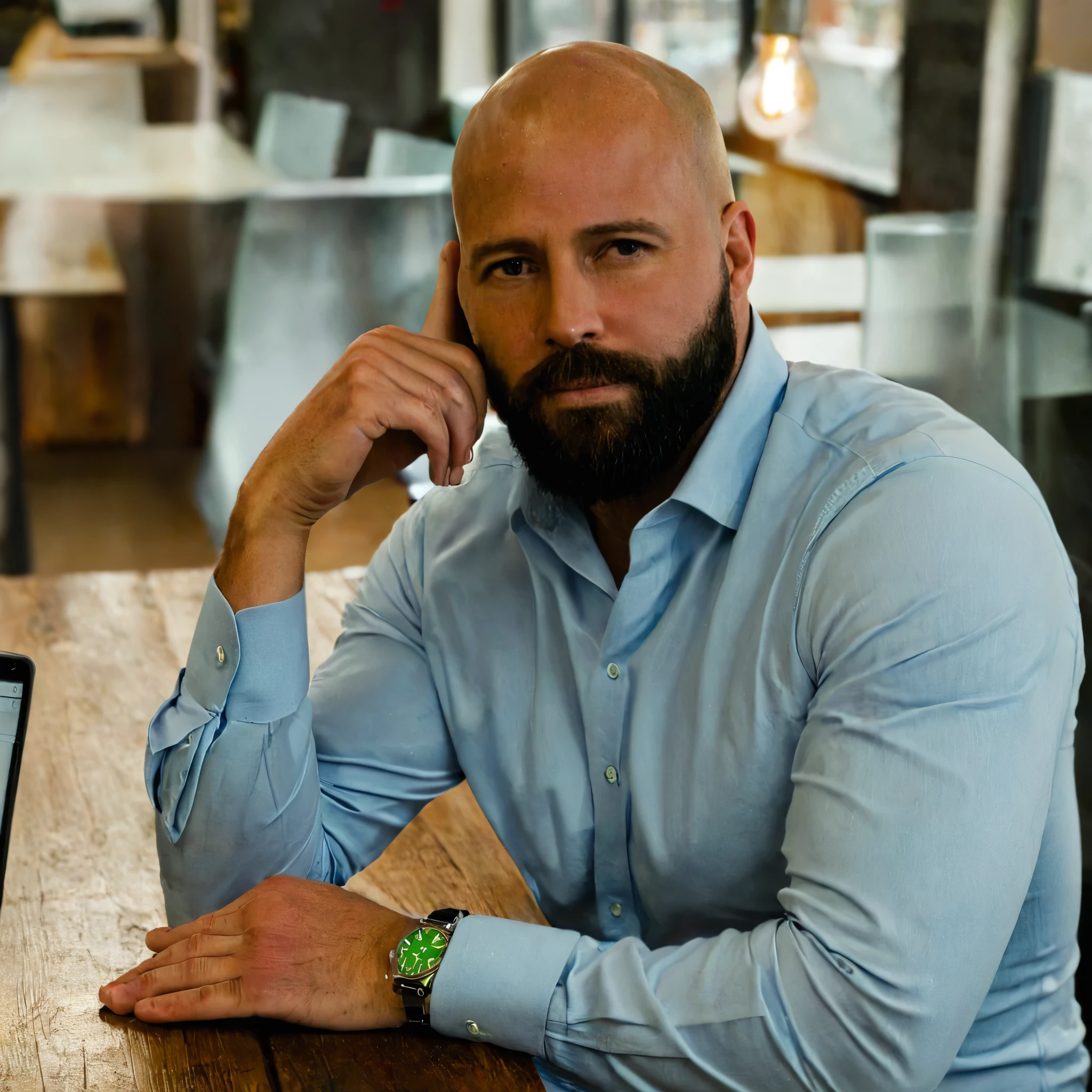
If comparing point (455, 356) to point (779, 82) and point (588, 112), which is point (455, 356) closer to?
point (588, 112)

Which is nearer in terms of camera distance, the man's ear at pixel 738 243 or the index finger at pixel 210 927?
the index finger at pixel 210 927

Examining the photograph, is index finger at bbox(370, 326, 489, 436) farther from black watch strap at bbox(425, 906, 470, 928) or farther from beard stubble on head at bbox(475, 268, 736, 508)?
black watch strap at bbox(425, 906, 470, 928)

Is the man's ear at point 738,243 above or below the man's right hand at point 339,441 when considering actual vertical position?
above

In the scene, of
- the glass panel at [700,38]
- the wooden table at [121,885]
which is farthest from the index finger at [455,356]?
the glass panel at [700,38]

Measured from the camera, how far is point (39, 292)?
3.96 meters

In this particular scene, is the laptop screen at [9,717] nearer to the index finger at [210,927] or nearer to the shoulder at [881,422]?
the index finger at [210,927]

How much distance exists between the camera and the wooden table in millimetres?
930

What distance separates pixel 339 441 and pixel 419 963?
0.44 meters

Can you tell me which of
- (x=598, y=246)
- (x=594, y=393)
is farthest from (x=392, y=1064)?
(x=598, y=246)

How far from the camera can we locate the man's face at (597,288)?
1145 millimetres

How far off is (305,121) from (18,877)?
3067 millimetres

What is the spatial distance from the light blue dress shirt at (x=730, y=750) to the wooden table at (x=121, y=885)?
5 cm

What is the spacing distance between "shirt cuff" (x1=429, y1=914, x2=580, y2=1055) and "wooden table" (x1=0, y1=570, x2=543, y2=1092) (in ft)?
0.05

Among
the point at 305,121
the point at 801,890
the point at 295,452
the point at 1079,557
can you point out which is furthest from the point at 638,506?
the point at 305,121
